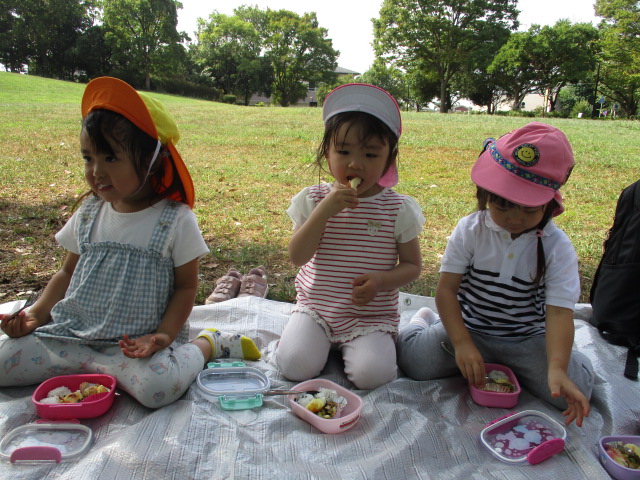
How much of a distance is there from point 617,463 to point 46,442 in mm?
1683

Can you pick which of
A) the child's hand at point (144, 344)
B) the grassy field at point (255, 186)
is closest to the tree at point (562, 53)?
the grassy field at point (255, 186)

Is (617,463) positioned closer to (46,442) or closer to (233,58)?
(46,442)

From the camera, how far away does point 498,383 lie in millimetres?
1851

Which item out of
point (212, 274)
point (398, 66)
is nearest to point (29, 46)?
point (398, 66)

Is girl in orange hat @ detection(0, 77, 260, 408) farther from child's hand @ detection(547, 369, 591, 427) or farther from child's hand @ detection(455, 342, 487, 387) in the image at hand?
child's hand @ detection(547, 369, 591, 427)

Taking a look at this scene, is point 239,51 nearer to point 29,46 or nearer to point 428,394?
point 29,46

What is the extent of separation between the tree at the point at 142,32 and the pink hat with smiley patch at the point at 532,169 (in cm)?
3453

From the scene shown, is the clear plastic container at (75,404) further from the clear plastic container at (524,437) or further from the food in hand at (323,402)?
the clear plastic container at (524,437)

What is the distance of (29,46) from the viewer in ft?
106

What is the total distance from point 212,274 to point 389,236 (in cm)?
144

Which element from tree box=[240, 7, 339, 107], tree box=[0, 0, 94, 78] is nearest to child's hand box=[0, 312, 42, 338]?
tree box=[0, 0, 94, 78]

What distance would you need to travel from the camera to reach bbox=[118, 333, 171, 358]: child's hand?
1.66 meters

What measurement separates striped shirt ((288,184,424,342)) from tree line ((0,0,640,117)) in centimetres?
2952

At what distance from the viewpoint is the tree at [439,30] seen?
32.2m
